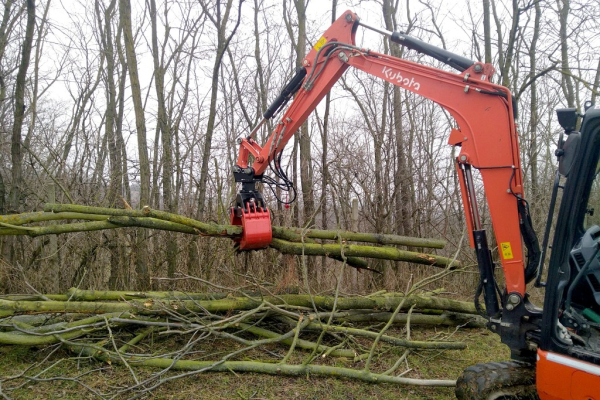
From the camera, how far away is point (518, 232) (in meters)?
3.10

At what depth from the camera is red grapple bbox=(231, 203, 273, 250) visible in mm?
4790

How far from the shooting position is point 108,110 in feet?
40.7

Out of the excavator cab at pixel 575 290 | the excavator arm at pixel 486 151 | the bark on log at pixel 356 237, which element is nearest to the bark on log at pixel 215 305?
the bark on log at pixel 356 237

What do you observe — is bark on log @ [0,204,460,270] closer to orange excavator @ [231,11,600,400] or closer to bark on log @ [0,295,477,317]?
bark on log @ [0,295,477,317]

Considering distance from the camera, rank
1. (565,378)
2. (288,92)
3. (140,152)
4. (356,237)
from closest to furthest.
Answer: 1. (565,378)
2. (288,92)
3. (356,237)
4. (140,152)

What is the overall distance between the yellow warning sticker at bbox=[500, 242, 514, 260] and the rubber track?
2.58 feet

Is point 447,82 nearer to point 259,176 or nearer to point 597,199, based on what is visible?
point 597,199

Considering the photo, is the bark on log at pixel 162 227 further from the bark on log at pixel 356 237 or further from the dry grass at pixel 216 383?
the dry grass at pixel 216 383

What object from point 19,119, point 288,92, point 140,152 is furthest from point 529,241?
point 19,119

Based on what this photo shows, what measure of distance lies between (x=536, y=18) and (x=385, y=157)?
5.70 m

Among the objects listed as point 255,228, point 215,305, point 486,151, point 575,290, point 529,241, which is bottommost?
point 215,305

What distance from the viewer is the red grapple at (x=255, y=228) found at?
479 cm

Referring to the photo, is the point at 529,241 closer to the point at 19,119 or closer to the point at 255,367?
the point at 255,367

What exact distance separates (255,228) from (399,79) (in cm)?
228
